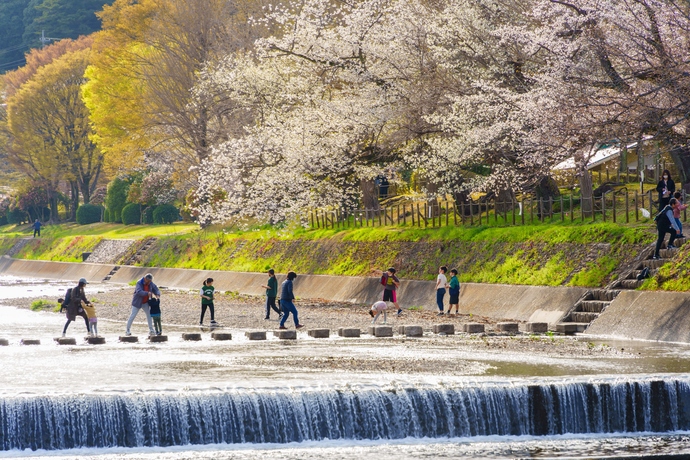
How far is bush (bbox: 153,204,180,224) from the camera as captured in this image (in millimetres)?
71938

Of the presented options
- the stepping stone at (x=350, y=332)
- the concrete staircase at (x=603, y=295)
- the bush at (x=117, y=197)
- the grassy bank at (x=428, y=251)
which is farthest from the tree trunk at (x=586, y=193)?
the bush at (x=117, y=197)

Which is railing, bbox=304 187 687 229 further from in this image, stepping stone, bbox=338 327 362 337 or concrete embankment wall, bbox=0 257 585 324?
stepping stone, bbox=338 327 362 337

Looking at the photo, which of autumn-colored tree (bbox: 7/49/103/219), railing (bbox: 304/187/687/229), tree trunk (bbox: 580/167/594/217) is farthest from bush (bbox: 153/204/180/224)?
tree trunk (bbox: 580/167/594/217)

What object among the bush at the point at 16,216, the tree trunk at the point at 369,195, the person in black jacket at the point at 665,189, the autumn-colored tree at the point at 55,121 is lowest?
the person in black jacket at the point at 665,189

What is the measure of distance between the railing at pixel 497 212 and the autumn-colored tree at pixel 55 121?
38.9 meters

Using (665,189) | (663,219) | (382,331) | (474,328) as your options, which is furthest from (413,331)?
(665,189)

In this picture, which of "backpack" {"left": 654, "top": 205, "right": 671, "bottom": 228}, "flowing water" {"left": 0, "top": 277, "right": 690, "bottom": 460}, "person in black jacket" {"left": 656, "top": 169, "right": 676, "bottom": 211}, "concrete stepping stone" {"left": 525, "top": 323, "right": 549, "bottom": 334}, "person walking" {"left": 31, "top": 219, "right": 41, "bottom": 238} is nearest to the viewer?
"flowing water" {"left": 0, "top": 277, "right": 690, "bottom": 460}

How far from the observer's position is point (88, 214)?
82625mm

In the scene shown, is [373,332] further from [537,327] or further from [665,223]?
[665,223]

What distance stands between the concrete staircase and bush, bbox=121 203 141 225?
51.7 meters

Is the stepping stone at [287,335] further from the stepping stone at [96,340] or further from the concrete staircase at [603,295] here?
the concrete staircase at [603,295]

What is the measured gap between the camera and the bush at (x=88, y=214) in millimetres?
82500

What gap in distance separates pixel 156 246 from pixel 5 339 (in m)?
34.5

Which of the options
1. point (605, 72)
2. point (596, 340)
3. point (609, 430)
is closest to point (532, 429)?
point (609, 430)
